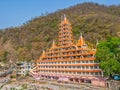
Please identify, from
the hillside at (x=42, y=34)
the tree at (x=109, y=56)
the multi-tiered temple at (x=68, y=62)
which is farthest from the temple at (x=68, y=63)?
the hillside at (x=42, y=34)

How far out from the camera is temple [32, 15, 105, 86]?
1917 inches

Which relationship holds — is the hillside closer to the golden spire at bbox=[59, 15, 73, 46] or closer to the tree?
the golden spire at bbox=[59, 15, 73, 46]

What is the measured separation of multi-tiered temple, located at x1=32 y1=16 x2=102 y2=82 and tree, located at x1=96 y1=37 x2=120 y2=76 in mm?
3607

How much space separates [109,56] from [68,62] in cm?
1269

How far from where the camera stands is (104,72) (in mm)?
44219

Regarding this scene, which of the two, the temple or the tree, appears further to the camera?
the temple

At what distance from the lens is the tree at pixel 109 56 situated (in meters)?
41.5

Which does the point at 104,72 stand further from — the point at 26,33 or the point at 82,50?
the point at 26,33

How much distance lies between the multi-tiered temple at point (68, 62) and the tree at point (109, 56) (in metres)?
3.61

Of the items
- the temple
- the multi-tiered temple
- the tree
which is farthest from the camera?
the multi-tiered temple

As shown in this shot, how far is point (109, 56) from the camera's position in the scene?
141 ft

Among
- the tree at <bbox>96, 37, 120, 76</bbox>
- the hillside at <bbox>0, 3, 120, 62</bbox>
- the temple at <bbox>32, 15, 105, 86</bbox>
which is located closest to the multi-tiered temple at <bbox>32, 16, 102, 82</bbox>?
the temple at <bbox>32, 15, 105, 86</bbox>

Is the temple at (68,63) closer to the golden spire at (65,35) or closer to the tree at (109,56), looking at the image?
the golden spire at (65,35)

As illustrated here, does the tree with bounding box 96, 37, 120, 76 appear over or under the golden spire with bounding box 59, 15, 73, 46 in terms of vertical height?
under
